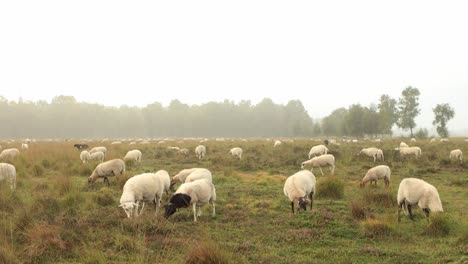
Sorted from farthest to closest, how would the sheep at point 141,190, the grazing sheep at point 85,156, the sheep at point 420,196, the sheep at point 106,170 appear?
the grazing sheep at point 85,156 < the sheep at point 106,170 < the sheep at point 141,190 < the sheep at point 420,196

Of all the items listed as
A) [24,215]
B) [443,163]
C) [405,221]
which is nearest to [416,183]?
[405,221]

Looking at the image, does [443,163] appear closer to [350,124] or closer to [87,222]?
[87,222]

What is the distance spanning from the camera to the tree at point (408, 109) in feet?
275

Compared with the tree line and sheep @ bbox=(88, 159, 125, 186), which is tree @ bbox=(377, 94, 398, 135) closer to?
the tree line

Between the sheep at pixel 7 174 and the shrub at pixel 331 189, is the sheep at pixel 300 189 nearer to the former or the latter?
the shrub at pixel 331 189

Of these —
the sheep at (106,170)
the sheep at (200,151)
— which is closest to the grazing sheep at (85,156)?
the sheep at (106,170)

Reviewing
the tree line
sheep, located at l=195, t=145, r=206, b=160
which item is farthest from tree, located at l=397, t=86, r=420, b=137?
sheep, located at l=195, t=145, r=206, b=160

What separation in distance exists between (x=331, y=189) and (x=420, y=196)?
3974 millimetres

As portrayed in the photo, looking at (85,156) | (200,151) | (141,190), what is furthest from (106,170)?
(200,151)

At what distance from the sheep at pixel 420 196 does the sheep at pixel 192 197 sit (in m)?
5.81

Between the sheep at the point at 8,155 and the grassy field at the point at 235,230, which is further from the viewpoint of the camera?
the sheep at the point at 8,155

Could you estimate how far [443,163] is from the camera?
23828 mm

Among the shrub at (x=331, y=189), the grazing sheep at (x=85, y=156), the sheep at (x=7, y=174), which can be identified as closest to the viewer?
the sheep at (x=7, y=174)

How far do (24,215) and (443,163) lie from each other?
24.9 m
